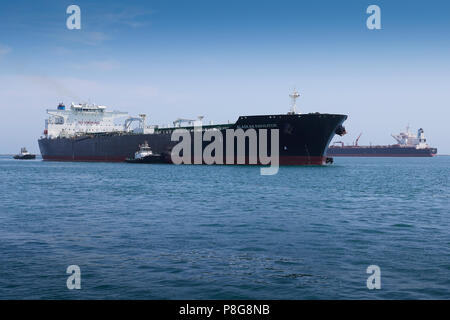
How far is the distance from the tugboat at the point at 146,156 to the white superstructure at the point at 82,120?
652 inches

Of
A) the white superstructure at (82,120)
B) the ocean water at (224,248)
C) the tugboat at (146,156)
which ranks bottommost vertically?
the ocean water at (224,248)

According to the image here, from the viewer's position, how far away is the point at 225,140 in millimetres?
55406

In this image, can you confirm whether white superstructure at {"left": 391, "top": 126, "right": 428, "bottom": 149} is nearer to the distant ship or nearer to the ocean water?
the distant ship

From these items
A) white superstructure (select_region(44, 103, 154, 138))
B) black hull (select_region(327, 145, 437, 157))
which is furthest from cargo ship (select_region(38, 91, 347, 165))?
black hull (select_region(327, 145, 437, 157))

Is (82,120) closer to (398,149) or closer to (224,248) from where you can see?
(224,248)

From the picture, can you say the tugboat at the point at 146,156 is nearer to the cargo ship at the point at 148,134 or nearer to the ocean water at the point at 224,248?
the cargo ship at the point at 148,134

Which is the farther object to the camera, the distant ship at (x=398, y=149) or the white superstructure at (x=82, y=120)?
the distant ship at (x=398, y=149)

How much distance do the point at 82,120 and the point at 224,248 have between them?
80456 mm

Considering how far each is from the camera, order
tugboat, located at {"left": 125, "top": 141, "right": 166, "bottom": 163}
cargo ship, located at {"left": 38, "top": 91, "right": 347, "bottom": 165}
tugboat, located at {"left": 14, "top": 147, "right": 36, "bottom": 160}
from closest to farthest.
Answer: cargo ship, located at {"left": 38, "top": 91, "right": 347, "bottom": 165}
tugboat, located at {"left": 125, "top": 141, "right": 166, "bottom": 163}
tugboat, located at {"left": 14, "top": 147, "right": 36, "bottom": 160}

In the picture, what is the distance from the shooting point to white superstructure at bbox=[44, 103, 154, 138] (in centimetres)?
8506

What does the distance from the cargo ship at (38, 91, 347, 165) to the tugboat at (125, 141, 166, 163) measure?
2.52ft

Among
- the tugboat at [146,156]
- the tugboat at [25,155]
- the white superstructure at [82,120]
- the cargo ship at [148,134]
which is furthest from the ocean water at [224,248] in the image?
the tugboat at [25,155]

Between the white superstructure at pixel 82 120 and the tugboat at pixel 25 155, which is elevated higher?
the white superstructure at pixel 82 120

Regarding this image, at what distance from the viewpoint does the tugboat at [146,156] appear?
66.6 meters
